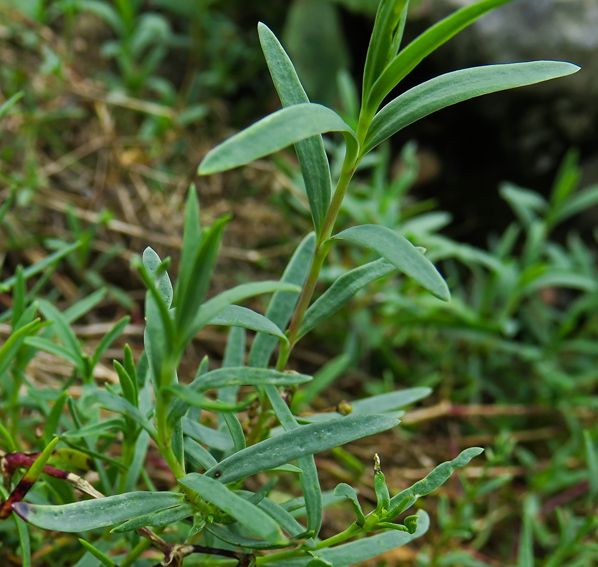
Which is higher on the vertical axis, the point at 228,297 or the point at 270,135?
the point at 270,135

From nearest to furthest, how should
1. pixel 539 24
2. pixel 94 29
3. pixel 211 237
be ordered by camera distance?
1. pixel 211 237
2. pixel 539 24
3. pixel 94 29

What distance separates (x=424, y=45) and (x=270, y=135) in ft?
0.58

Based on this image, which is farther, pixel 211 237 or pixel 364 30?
pixel 364 30

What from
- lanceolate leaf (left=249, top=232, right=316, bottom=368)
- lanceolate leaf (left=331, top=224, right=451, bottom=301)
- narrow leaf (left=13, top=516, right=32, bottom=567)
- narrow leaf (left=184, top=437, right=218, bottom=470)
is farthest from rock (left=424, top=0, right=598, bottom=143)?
narrow leaf (left=13, top=516, right=32, bottom=567)

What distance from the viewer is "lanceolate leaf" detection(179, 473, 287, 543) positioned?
17.4 inches

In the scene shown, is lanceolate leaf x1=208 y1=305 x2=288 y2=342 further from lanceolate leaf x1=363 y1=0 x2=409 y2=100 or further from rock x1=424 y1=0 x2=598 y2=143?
rock x1=424 y1=0 x2=598 y2=143

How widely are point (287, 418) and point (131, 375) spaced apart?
0.18 metres

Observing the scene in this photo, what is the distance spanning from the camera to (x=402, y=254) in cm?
50

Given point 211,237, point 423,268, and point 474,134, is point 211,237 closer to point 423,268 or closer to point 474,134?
point 423,268

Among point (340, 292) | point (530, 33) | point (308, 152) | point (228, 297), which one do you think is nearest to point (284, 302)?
point (340, 292)

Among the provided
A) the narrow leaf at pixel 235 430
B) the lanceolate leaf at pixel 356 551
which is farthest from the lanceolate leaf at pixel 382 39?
the lanceolate leaf at pixel 356 551

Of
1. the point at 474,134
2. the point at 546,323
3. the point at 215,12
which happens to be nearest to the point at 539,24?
the point at 474,134

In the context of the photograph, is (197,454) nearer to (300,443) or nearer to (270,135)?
(300,443)

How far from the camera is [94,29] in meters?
2.06
